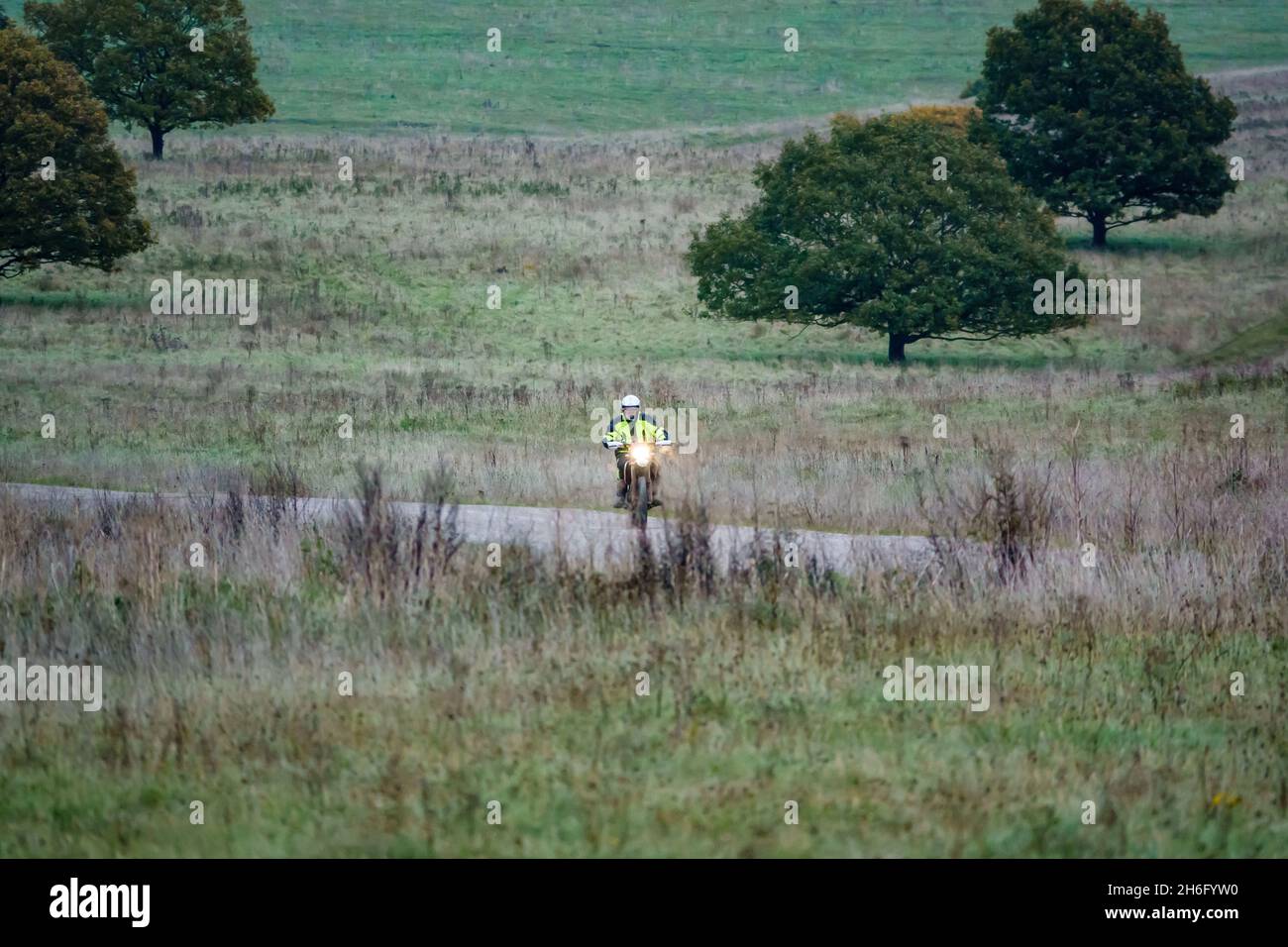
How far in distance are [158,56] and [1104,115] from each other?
34183 millimetres

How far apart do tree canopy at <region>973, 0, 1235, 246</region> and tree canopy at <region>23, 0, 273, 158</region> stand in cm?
2767

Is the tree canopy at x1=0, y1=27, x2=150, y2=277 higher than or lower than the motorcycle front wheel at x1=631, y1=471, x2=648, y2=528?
higher

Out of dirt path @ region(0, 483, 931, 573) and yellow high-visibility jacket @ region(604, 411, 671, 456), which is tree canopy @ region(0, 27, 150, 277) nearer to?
dirt path @ region(0, 483, 931, 573)

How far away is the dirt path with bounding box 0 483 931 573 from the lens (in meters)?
14.6

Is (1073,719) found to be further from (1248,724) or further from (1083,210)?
(1083,210)

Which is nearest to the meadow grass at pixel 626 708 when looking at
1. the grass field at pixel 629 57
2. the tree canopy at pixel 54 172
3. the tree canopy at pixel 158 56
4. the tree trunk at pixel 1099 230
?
the tree canopy at pixel 54 172

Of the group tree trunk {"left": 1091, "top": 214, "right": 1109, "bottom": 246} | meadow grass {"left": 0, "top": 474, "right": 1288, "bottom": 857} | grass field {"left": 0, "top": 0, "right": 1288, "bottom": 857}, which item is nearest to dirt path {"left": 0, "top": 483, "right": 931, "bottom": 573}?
grass field {"left": 0, "top": 0, "right": 1288, "bottom": 857}

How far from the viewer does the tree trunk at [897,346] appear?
42.3m

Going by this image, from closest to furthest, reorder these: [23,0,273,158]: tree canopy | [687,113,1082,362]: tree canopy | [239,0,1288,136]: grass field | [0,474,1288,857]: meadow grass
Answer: [0,474,1288,857]: meadow grass < [687,113,1082,362]: tree canopy < [23,0,273,158]: tree canopy < [239,0,1288,136]: grass field

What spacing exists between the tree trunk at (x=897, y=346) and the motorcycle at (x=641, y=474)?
82.7ft

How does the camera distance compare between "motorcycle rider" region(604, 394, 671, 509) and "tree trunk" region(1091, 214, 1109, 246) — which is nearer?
"motorcycle rider" region(604, 394, 671, 509)
